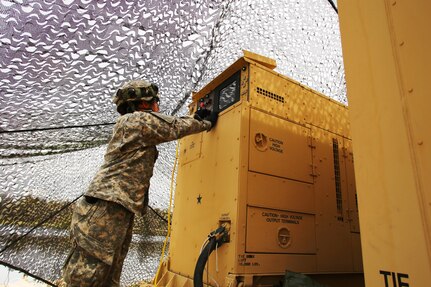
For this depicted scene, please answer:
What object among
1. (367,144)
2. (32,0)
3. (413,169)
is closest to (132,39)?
(32,0)

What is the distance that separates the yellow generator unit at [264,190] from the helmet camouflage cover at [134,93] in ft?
2.58

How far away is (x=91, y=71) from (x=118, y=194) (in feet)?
4.73

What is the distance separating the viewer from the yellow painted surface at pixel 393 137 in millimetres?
1035

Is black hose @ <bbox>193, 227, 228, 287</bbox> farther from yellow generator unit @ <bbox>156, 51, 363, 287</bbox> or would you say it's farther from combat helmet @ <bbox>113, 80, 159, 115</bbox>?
combat helmet @ <bbox>113, 80, 159, 115</bbox>

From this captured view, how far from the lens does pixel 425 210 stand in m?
1.01

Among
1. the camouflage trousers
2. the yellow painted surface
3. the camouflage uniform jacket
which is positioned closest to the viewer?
the yellow painted surface

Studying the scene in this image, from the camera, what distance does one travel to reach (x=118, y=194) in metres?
2.45

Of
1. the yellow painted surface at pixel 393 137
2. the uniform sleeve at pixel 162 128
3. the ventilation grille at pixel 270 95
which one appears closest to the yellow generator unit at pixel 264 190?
the ventilation grille at pixel 270 95

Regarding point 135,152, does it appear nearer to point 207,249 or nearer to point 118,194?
point 118,194

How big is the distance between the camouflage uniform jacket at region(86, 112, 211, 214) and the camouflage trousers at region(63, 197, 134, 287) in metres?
0.14

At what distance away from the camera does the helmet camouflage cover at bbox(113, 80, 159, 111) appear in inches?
116

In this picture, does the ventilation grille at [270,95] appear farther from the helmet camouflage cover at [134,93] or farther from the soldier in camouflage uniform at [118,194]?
the helmet camouflage cover at [134,93]

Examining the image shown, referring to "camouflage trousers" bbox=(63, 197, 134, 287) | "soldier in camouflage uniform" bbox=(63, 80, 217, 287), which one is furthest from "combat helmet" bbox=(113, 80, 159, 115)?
"camouflage trousers" bbox=(63, 197, 134, 287)

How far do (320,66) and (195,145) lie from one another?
2.47 metres
